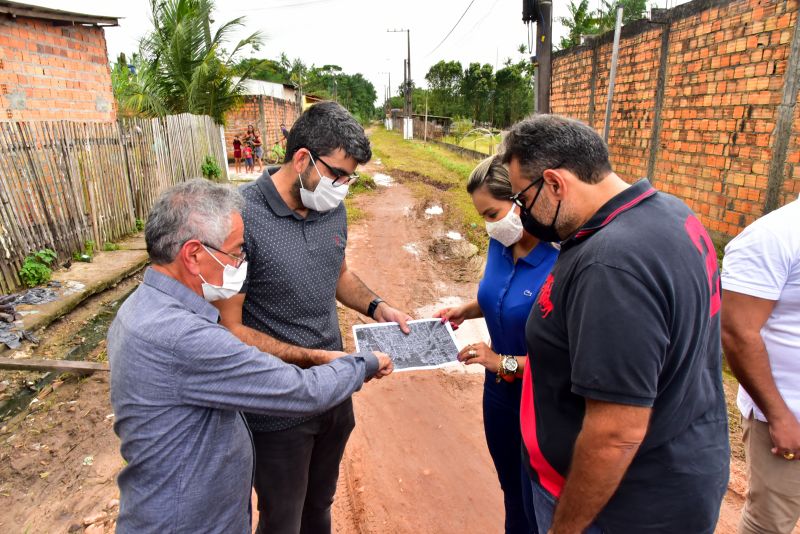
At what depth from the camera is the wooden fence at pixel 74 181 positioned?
17.9 feet

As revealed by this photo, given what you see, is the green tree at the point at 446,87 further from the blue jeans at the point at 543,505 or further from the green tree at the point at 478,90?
the blue jeans at the point at 543,505

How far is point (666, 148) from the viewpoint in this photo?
282 inches

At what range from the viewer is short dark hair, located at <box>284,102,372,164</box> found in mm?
2139

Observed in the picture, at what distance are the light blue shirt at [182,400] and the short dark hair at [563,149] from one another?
1028mm

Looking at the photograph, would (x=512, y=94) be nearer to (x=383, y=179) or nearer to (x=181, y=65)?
(x=383, y=179)

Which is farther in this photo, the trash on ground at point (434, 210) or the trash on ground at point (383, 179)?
the trash on ground at point (383, 179)

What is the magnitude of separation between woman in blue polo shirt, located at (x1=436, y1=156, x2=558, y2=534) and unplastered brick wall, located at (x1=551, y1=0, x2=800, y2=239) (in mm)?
4371

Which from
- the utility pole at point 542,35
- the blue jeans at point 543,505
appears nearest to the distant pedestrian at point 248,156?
the utility pole at point 542,35

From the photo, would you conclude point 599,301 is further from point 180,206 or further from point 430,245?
point 430,245

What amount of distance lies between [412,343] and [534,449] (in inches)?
38.3

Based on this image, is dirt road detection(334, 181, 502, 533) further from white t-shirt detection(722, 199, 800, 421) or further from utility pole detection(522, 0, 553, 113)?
utility pole detection(522, 0, 553, 113)

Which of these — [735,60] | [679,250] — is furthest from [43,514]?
[735,60]

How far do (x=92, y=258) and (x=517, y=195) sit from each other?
6.89 metres

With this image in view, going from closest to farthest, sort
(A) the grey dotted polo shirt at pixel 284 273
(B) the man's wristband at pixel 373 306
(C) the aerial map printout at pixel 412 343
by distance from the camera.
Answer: (A) the grey dotted polo shirt at pixel 284 273, (C) the aerial map printout at pixel 412 343, (B) the man's wristband at pixel 373 306
